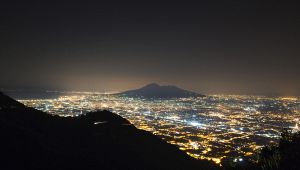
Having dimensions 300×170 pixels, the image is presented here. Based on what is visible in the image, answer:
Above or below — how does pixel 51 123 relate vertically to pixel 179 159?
above

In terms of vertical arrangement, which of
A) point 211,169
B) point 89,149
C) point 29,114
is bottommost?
point 211,169

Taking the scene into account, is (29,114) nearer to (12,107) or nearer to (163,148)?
(12,107)

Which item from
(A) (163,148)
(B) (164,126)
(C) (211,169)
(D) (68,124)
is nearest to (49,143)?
(D) (68,124)

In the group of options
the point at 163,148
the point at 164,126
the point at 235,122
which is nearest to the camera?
the point at 163,148

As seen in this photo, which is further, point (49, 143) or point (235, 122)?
point (235, 122)

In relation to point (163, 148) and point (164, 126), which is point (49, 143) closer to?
point (163, 148)

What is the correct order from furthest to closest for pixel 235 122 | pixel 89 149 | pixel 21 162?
pixel 235 122
pixel 89 149
pixel 21 162
